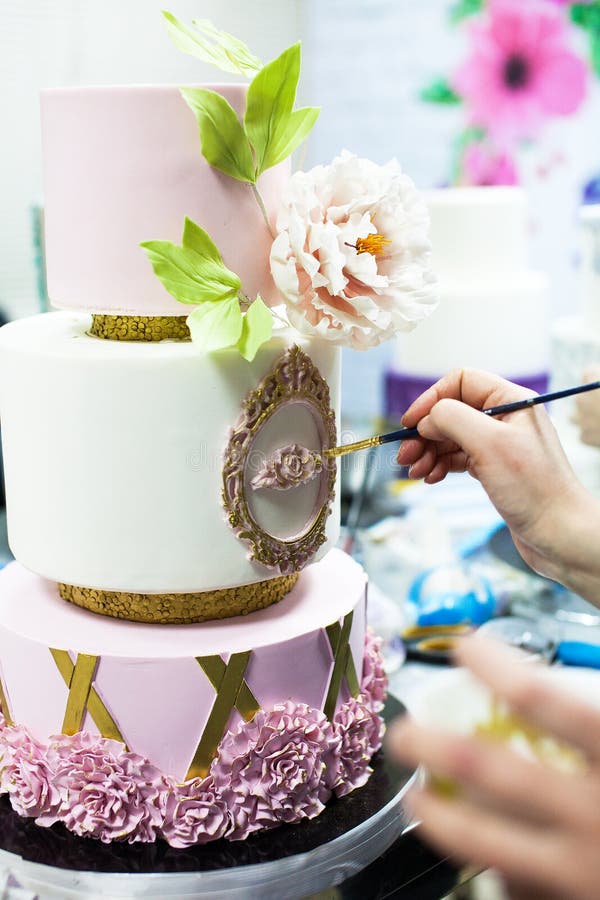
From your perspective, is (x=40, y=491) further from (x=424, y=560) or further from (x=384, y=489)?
(x=384, y=489)

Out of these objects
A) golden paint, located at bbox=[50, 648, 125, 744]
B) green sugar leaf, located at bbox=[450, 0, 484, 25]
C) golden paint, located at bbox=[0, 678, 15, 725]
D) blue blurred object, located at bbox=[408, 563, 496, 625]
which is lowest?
blue blurred object, located at bbox=[408, 563, 496, 625]

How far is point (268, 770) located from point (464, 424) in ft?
1.38

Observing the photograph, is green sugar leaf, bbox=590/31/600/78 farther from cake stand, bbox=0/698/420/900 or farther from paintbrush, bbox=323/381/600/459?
cake stand, bbox=0/698/420/900

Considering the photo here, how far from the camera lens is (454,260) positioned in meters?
2.55

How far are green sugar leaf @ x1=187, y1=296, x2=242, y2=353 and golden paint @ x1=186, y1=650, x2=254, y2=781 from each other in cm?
33

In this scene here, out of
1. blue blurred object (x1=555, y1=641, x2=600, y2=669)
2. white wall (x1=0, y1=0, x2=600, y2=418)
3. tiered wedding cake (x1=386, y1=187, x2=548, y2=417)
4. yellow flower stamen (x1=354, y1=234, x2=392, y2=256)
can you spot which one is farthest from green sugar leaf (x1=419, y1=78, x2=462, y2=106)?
yellow flower stamen (x1=354, y1=234, x2=392, y2=256)

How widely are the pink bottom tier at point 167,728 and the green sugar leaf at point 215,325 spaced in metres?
0.33

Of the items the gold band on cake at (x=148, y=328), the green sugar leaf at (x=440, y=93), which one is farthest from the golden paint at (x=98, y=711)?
the green sugar leaf at (x=440, y=93)

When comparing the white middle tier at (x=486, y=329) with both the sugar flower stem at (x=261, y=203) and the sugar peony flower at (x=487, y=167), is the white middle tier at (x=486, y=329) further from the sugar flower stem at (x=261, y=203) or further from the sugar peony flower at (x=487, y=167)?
the sugar flower stem at (x=261, y=203)

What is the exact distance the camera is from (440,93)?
3.62 metres

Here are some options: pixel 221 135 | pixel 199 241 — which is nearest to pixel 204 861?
pixel 199 241

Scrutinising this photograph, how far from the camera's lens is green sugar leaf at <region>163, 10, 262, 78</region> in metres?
1.03

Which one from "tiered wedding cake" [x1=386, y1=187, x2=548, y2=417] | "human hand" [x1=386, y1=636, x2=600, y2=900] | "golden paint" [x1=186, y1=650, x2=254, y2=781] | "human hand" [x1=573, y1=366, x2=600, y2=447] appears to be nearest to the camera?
"human hand" [x1=386, y1=636, x2=600, y2=900]

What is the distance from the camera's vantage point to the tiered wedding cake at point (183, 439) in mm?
1007
